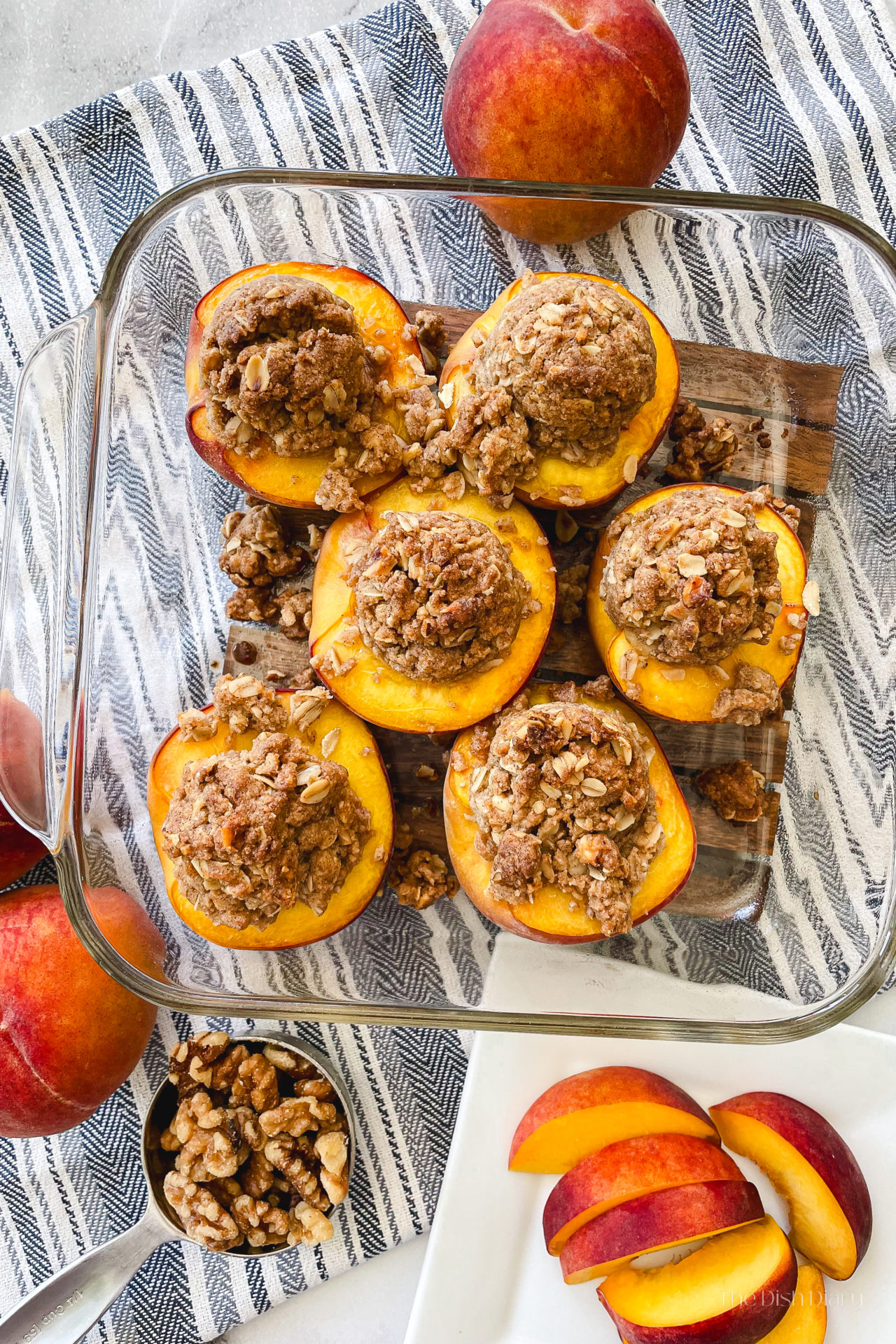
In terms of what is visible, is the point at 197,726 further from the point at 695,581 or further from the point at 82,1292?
the point at 82,1292

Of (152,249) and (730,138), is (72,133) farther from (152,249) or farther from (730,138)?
(730,138)

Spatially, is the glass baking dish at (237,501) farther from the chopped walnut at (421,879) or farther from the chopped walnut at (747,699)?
the chopped walnut at (747,699)

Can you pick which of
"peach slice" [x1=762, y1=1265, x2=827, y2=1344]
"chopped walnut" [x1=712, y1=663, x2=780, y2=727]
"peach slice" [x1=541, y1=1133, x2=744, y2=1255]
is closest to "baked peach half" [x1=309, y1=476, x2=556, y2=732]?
"chopped walnut" [x1=712, y1=663, x2=780, y2=727]

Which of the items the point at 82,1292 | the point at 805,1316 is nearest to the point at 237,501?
the point at 82,1292

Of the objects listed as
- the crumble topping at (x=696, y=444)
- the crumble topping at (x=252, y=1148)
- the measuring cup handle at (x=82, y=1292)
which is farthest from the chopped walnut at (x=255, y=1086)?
the crumble topping at (x=696, y=444)

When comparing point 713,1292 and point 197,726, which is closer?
point 197,726
